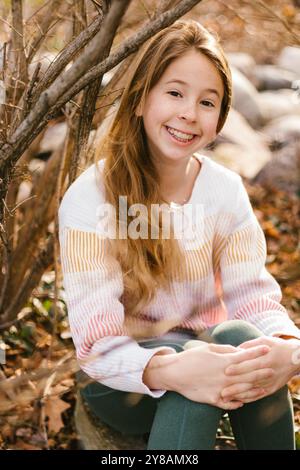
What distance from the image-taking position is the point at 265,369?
1.63 m

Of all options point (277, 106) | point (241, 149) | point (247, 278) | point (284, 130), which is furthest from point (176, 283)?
point (277, 106)

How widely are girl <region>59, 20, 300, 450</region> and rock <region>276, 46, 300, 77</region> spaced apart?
160 inches

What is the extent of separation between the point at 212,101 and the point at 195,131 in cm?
10

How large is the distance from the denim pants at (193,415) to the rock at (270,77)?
4.27 meters

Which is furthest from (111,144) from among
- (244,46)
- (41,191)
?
(244,46)

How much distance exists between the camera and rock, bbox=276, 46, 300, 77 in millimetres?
5793

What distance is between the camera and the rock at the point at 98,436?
1.96m

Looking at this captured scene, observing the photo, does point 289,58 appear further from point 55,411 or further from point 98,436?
point 98,436

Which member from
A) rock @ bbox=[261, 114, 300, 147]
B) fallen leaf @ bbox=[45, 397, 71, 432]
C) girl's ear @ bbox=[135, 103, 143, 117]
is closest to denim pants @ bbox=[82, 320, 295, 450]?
fallen leaf @ bbox=[45, 397, 71, 432]

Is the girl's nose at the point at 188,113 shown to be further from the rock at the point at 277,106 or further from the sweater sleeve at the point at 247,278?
the rock at the point at 277,106

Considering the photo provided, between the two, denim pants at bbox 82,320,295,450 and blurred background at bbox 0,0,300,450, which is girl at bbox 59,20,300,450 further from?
blurred background at bbox 0,0,300,450

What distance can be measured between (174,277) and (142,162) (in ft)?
1.10

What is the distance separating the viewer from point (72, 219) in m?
1.79

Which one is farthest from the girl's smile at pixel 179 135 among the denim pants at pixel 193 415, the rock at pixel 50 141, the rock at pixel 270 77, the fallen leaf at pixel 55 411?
the rock at pixel 270 77
